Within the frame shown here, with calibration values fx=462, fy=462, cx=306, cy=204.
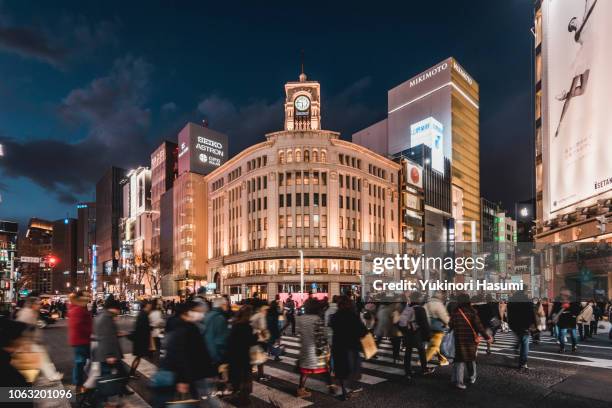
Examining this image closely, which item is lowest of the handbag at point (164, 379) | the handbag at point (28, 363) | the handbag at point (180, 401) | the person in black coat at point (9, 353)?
the handbag at point (180, 401)

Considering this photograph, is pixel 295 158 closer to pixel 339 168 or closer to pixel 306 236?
pixel 339 168

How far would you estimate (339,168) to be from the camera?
2854 inches

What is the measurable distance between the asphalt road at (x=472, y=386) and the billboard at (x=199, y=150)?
290 ft

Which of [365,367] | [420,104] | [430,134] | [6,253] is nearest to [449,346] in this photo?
[365,367]

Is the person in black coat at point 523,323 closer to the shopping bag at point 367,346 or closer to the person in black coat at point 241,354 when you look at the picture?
the shopping bag at point 367,346

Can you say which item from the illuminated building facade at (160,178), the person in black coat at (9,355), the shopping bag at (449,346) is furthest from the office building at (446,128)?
the person in black coat at (9,355)

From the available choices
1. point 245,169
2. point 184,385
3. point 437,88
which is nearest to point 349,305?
point 184,385

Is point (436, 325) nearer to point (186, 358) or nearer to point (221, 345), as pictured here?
point (221, 345)

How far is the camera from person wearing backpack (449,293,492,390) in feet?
31.4

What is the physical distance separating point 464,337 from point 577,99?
113ft

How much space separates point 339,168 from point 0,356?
6875 cm

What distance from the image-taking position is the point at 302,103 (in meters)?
83.1

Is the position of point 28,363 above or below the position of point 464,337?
above

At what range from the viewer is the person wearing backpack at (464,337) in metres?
9.56
